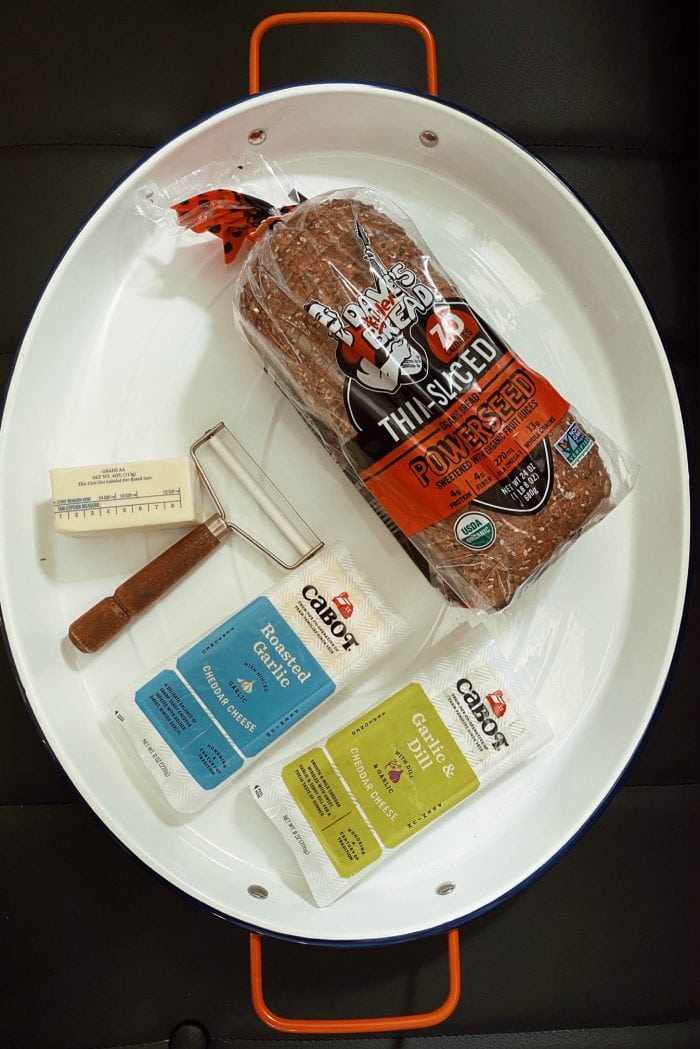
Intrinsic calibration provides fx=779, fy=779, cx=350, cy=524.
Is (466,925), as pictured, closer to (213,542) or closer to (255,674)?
(255,674)

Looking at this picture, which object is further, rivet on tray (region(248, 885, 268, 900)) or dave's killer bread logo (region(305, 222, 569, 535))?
rivet on tray (region(248, 885, 268, 900))

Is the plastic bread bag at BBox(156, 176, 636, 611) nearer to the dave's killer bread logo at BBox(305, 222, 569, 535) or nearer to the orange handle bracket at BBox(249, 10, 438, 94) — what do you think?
the dave's killer bread logo at BBox(305, 222, 569, 535)

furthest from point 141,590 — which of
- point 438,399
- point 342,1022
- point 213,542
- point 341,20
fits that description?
point 341,20

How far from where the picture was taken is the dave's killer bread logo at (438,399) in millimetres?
668

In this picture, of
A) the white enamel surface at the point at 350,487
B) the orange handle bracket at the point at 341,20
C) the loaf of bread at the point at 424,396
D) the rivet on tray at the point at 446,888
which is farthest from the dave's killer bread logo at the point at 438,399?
the rivet on tray at the point at 446,888

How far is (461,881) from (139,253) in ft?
2.35

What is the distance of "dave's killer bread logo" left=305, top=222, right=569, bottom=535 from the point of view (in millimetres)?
668

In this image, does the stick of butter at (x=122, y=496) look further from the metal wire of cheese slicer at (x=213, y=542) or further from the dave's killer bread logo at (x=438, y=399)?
the dave's killer bread logo at (x=438, y=399)

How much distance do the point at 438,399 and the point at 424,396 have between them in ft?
0.04

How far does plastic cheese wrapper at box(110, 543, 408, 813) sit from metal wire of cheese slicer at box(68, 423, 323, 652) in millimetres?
36

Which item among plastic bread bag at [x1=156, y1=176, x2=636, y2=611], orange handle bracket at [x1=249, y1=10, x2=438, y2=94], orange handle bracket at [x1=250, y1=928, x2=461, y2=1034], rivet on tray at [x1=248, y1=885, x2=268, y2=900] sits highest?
orange handle bracket at [x1=249, y1=10, x2=438, y2=94]

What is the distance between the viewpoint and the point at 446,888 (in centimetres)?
78

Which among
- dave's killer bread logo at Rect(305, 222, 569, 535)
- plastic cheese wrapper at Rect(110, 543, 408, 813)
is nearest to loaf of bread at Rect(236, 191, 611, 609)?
dave's killer bread logo at Rect(305, 222, 569, 535)

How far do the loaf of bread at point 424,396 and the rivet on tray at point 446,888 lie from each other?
1.01ft
